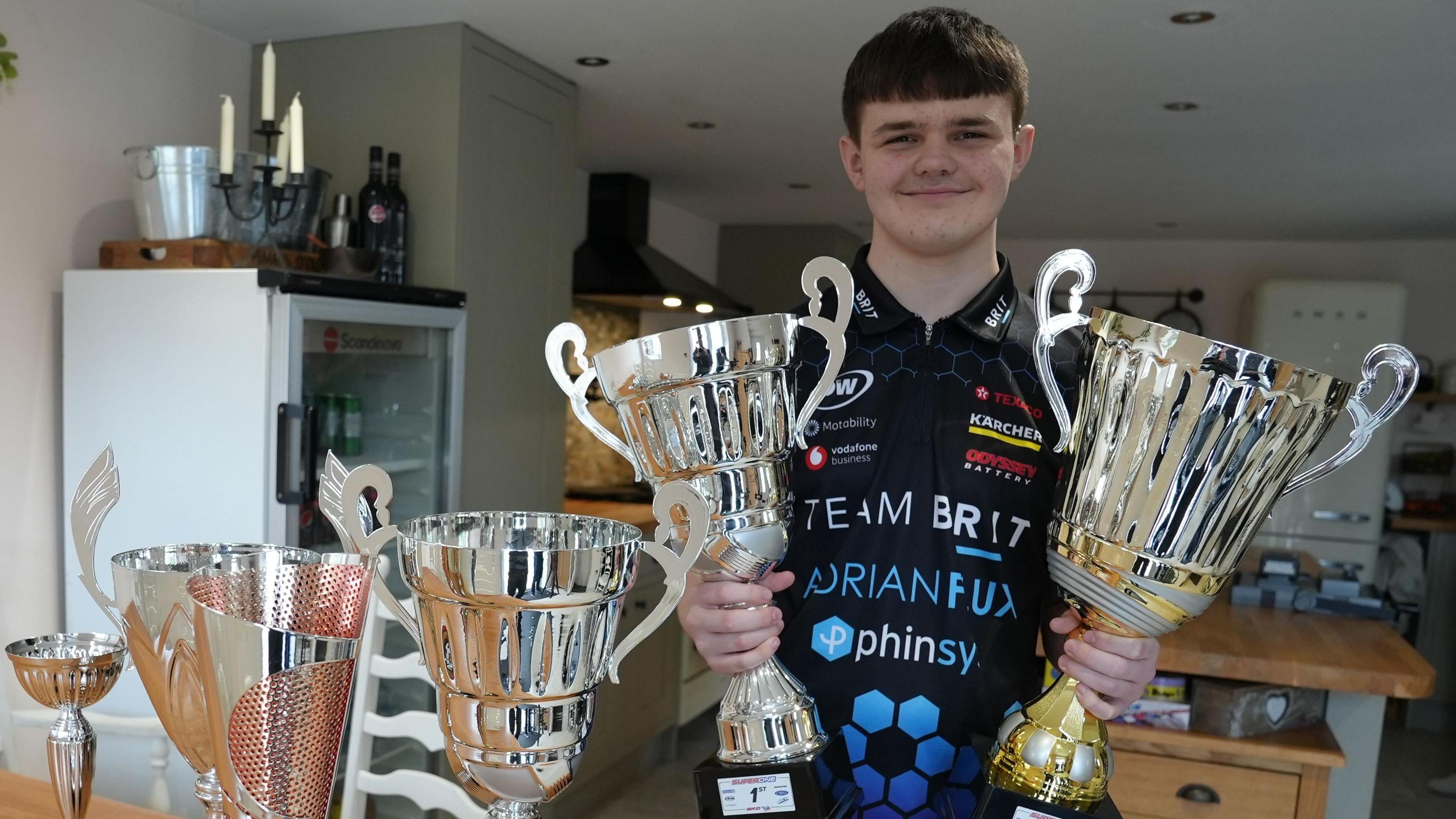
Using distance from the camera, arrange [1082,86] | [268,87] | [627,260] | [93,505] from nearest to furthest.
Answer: [93,505] < [268,87] < [1082,86] < [627,260]

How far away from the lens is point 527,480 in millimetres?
2973

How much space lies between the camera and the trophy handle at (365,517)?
587 millimetres

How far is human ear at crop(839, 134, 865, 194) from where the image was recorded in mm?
1085

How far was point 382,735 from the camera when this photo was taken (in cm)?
160

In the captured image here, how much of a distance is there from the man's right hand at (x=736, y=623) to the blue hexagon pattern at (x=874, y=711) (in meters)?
0.24

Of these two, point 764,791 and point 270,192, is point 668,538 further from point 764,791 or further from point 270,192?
point 270,192

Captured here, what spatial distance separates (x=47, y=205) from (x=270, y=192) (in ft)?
1.61

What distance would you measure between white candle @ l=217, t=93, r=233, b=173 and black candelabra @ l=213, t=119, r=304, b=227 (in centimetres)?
2

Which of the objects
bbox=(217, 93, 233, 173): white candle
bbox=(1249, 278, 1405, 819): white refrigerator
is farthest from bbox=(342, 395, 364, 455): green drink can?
bbox=(1249, 278, 1405, 819): white refrigerator

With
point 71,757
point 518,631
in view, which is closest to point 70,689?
point 71,757

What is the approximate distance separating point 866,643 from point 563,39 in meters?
2.07

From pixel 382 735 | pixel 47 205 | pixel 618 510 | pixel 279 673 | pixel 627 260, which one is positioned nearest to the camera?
pixel 279 673

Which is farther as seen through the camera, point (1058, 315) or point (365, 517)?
point (1058, 315)

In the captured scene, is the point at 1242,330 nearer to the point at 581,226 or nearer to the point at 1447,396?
the point at 1447,396
